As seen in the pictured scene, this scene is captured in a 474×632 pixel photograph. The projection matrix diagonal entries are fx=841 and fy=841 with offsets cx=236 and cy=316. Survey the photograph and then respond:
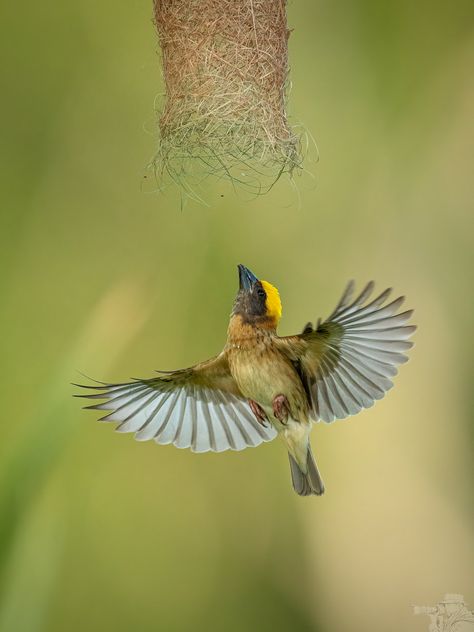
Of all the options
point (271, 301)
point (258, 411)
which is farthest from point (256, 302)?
point (258, 411)

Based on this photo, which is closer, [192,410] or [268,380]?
[268,380]

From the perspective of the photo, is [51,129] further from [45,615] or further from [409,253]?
[45,615]

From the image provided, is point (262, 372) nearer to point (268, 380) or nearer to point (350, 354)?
point (268, 380)

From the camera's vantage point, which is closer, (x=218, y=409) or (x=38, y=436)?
(x=218, y=409)

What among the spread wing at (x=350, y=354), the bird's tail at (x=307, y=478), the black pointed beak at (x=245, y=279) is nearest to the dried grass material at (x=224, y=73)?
the black pointed beak at (x=245, y=279)

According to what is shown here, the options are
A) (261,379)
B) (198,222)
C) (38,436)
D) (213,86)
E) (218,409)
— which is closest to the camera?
(213,86)

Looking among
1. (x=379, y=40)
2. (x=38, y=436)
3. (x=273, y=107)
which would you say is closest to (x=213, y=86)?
(x=273, y=107)
